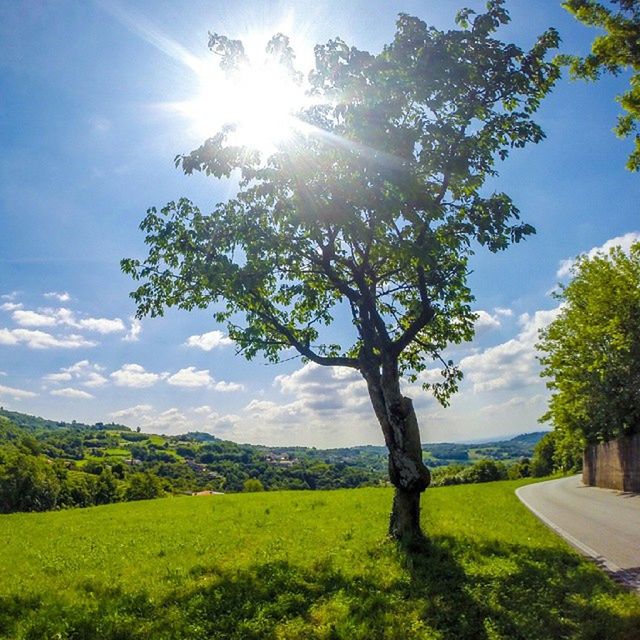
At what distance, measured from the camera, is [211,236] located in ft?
57.3

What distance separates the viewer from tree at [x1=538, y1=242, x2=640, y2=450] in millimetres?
38891

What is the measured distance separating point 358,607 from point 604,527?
52.7 ft

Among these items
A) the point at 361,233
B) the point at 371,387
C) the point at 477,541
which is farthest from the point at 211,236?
the point at 477,541

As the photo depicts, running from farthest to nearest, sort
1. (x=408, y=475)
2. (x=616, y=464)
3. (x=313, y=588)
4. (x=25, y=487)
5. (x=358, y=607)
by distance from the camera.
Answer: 1. (x=25, y=487)
2. (x=616, y=464)
3. (x=408, y=475)
4. (x=313, y=588)
5. (x=358, y=607)

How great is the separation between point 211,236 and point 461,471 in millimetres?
91464

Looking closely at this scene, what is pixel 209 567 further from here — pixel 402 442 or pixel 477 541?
pixel 477 541

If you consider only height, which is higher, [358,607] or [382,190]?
[382,190]

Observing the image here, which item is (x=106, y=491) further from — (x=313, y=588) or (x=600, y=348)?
(x=313, y=588)

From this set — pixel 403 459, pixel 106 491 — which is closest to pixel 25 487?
pixel 106 491

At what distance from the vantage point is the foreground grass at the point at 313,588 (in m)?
8.62

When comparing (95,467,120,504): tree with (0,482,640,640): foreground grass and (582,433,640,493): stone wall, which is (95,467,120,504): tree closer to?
(582,433,640,493): stone wall

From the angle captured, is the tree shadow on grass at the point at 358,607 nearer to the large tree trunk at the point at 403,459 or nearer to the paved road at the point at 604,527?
the paved road at the point at 604,527

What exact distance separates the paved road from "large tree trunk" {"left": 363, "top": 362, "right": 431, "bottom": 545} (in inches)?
205

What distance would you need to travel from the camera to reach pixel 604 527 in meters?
20.8
